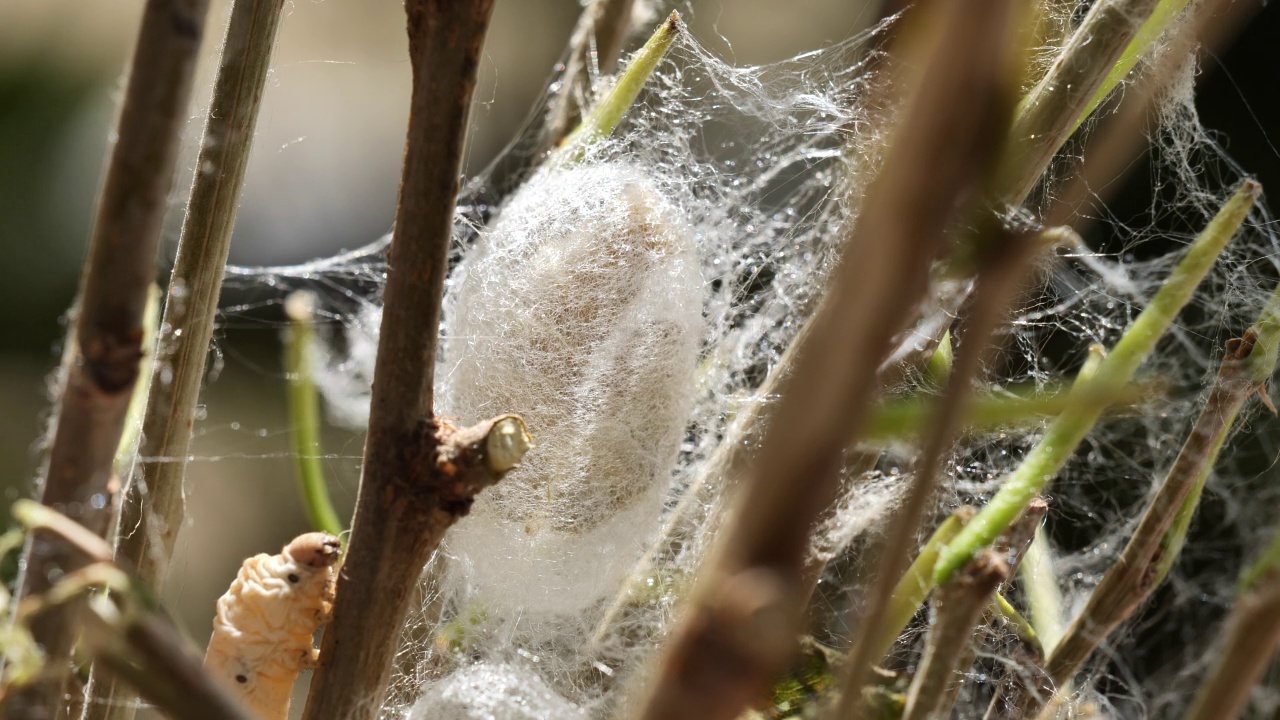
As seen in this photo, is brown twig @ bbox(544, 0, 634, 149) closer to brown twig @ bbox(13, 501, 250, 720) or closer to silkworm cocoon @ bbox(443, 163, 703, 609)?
silkworm cocoon @ bbox(443, 163, 703, 609)

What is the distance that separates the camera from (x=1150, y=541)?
0.35 m

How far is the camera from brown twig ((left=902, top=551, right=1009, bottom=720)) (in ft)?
0.69

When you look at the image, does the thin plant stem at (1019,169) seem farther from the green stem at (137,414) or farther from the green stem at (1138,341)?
the green stem at (137,414)

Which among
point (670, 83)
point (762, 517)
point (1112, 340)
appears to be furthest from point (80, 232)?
point (762, 517)

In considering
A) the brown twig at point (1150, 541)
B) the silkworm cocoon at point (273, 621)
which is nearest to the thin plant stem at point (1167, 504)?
the brown twig at point (1150, 541)

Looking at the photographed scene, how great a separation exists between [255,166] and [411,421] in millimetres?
1076

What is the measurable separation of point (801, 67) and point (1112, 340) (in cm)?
22

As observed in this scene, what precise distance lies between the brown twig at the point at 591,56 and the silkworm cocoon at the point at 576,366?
7cm

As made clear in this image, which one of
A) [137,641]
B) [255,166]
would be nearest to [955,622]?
[137,641]

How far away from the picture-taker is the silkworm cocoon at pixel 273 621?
0.34 metres

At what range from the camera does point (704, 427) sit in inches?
18.3

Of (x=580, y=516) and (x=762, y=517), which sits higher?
(x=762, y=517)

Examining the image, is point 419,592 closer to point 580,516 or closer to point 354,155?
point 580,516

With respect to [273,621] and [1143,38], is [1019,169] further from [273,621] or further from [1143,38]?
[273,621]
